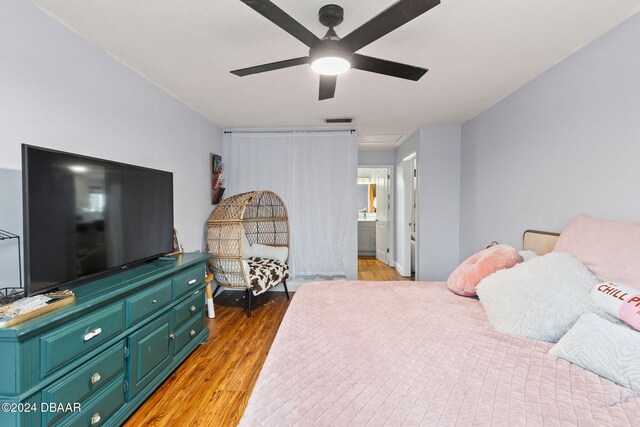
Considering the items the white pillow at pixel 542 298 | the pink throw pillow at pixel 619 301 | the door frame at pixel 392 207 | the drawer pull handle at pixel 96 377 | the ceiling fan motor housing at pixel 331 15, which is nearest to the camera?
the pink throw pillow at pixel 619 301

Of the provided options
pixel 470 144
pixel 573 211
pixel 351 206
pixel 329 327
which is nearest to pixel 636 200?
pixel 573 211

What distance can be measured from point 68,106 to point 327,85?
1692 mm

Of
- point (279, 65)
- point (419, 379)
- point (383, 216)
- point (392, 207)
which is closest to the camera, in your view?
point (419, 379)

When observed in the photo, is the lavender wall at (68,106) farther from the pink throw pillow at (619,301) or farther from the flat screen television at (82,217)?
the pink throw pillow at (619,301)

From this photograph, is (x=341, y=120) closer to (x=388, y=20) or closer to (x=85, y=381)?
(x=388, y=20)

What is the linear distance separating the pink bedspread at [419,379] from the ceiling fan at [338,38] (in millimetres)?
1426

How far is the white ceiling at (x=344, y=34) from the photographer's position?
5.42 ft

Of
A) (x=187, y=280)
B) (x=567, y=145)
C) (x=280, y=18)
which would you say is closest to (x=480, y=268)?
(x=567, y=145)

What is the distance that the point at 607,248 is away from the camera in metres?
1.57

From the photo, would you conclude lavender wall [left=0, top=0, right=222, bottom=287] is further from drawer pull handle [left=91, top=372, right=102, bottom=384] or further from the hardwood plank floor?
the hardwood plank floor

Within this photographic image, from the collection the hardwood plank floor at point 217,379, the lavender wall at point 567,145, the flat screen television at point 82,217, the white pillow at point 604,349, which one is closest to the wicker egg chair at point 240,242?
the hardwood plank floor at point 217,379

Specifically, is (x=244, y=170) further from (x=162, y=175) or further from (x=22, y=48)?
(x=22, y=48)

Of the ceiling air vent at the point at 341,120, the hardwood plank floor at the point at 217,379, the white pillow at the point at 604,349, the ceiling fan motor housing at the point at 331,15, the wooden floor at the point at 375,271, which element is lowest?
the hardwood plank floor at the point at 217,379

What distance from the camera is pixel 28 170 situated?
1.34 metres
